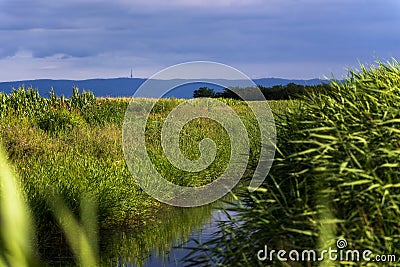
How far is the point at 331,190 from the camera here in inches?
158

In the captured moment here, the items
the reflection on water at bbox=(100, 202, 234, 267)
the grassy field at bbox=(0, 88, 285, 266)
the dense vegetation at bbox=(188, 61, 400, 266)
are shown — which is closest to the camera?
the dense vegetation at bbox=(188, 61, 400, 266)

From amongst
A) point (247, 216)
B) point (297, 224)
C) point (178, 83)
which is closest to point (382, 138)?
point (297, 224)

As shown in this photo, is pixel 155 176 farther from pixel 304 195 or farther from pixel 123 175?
pixel 304 195

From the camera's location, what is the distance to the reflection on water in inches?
359

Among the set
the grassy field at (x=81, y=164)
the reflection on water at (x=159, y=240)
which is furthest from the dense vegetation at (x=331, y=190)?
the reflection on water at (x=159, y=240)

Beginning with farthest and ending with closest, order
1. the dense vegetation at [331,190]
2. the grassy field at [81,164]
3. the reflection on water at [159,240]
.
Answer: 1. the grassy field at [81,164]
2. the reflection on water at [159,240]
3. the dense vegetation at [331,190]

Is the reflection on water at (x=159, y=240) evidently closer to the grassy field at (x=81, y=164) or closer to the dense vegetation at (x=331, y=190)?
A: the grassy field at (x=81, y=164)

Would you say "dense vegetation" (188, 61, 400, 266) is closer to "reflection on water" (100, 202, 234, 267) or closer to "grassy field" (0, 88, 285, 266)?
"grassy field" (0, 88, 285, 266)

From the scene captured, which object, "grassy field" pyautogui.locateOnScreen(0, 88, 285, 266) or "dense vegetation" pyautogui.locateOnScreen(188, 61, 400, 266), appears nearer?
"dense vegetation" pyautogui.locateOnScreen(188, 61, 400, 266)

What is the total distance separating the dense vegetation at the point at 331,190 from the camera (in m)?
3.99

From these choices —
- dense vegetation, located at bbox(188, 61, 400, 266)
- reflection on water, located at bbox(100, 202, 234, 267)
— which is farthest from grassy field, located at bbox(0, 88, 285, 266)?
dense vegetation, located at bbox(188, 61, 400, 266)

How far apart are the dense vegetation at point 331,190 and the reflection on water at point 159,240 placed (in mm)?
3731

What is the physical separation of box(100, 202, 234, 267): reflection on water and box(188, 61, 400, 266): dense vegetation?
12.2 ft

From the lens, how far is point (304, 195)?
4.16 m
